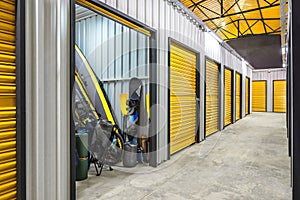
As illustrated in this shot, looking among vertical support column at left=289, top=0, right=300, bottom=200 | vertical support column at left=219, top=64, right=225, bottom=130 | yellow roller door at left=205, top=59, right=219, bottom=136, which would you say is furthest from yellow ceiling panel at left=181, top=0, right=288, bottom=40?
vertical support column at left=289, top=0, right=300, bottom=200

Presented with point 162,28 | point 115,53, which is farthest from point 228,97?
point 162,28

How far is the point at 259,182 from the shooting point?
309 centimetres

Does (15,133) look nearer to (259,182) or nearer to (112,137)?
(112,137)

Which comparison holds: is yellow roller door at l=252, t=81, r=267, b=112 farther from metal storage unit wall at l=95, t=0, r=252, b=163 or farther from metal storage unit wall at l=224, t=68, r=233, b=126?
metal storage unit wall at l=95, t=0, r=252, b=163

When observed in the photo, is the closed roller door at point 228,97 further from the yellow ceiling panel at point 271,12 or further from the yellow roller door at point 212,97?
the yellow ceiling panel at point 271,12

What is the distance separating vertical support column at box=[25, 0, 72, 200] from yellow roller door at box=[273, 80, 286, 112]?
16.8 m

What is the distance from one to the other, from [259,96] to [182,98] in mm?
13666

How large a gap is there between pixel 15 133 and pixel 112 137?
205cm

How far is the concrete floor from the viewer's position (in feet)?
8.82

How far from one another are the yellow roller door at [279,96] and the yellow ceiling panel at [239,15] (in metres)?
3.88

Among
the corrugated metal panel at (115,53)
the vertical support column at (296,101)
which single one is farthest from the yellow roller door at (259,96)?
the vertical support column at (296,101)

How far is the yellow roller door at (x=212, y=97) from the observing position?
6566mm

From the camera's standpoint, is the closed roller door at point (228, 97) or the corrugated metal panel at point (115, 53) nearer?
the corrugated metal panel at point (115, 53)

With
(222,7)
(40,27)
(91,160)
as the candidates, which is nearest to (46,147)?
(40,27)
